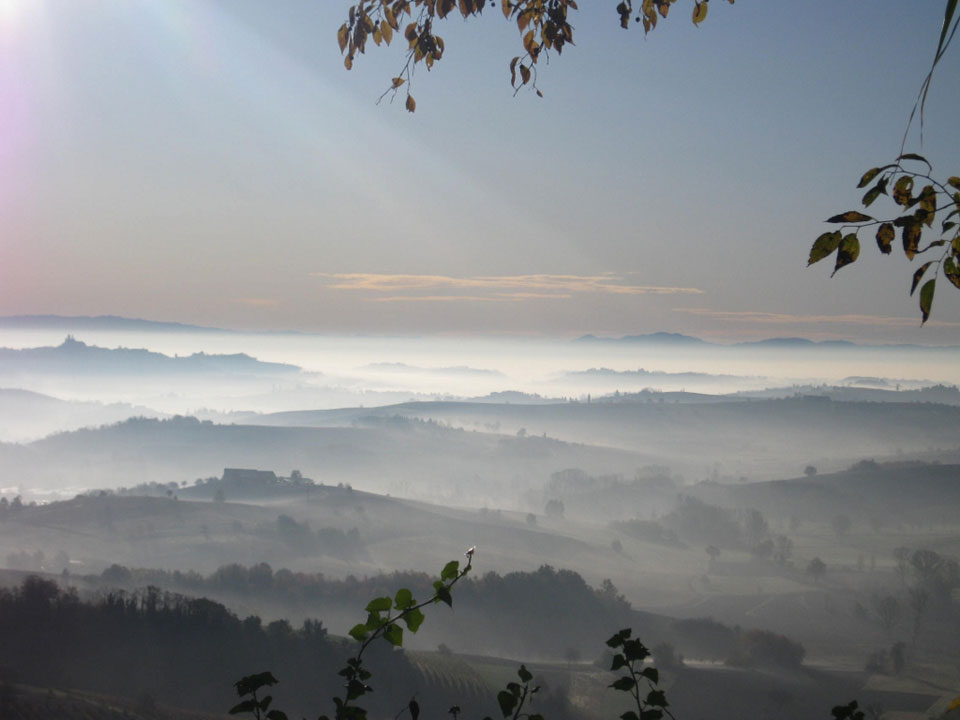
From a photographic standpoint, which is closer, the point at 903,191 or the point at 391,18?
the point at 903,191

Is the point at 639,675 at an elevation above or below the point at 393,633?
below

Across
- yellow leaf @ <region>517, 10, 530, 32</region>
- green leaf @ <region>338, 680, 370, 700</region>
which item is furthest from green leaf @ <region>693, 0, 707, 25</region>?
green leaf @ <region>338, 680, 370, 700</region>

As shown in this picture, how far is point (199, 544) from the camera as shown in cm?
15325

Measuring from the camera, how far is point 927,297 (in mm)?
2471

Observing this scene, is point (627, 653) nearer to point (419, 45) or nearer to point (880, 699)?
point (419, 45)

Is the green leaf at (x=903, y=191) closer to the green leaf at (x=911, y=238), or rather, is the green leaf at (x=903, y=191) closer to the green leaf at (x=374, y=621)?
the green leaf at (x=911, y=238)

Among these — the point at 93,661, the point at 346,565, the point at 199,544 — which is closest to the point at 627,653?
the point at 93,661

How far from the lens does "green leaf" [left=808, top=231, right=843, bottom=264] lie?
270cm

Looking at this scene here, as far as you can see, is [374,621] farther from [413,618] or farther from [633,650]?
[633,650]

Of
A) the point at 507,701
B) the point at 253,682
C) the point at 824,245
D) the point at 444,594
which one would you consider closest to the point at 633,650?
the point at 507,701

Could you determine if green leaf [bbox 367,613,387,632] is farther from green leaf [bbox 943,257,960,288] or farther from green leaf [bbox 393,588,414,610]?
green leaf [bbox 943,257,960,288]

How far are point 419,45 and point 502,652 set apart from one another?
10387cm

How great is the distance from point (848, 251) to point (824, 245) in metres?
0.09

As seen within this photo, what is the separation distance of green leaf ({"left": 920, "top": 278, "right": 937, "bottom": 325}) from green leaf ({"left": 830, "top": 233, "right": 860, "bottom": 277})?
25 cm
